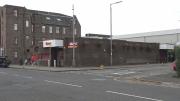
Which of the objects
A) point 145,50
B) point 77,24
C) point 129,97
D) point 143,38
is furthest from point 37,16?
point 129,97

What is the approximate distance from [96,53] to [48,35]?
3259 cm

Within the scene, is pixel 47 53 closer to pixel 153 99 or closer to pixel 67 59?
pixel 67 59

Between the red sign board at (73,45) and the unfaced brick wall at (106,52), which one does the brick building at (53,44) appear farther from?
the red sign board at (73,45)

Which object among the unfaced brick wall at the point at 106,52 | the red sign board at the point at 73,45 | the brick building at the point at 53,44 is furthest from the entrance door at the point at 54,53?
the red sign board at the point at 73,45

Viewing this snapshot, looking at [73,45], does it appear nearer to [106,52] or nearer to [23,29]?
[106,52]

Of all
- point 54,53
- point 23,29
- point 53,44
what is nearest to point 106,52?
point 54,53

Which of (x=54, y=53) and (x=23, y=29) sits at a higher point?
(x=23, y=29)

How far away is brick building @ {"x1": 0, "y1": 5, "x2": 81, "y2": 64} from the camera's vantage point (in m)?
72.1

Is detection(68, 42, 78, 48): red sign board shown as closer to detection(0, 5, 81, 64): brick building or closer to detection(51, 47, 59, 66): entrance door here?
detection(51, 47, 59, 66): entrance door

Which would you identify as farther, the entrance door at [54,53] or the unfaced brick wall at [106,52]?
the entrance door at [54,53]

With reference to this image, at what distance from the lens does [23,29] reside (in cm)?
7550

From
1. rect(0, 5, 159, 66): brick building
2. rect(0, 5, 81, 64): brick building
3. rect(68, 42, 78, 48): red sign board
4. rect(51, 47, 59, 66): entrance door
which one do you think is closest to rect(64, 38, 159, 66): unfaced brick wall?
rect(0, 5, 159, 66): brick building

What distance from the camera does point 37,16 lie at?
3137 inches

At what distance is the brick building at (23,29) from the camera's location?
7212 cm
